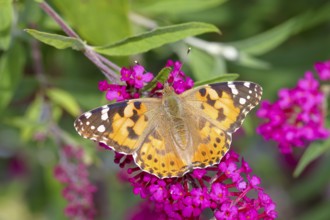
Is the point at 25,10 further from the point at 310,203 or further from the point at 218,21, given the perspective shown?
the point at 310,203

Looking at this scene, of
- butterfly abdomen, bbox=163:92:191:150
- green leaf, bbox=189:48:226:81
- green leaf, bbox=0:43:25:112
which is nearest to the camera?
butterfly abdomen, bbox=163:92:191:150

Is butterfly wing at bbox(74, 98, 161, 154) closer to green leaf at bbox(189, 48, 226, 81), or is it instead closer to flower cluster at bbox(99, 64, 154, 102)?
flower cluster at bbox(99, 64, 154, 102)

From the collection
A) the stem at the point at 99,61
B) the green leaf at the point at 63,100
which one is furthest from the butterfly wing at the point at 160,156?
the green leaf at the point at 63,100

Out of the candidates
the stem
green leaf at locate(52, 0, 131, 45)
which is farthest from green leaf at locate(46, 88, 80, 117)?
the stem

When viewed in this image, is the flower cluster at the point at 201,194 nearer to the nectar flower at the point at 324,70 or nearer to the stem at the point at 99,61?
the stem at the point at 99,61

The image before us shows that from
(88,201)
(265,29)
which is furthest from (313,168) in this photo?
(88,201)

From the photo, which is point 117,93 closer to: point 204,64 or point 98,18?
point 98,18
